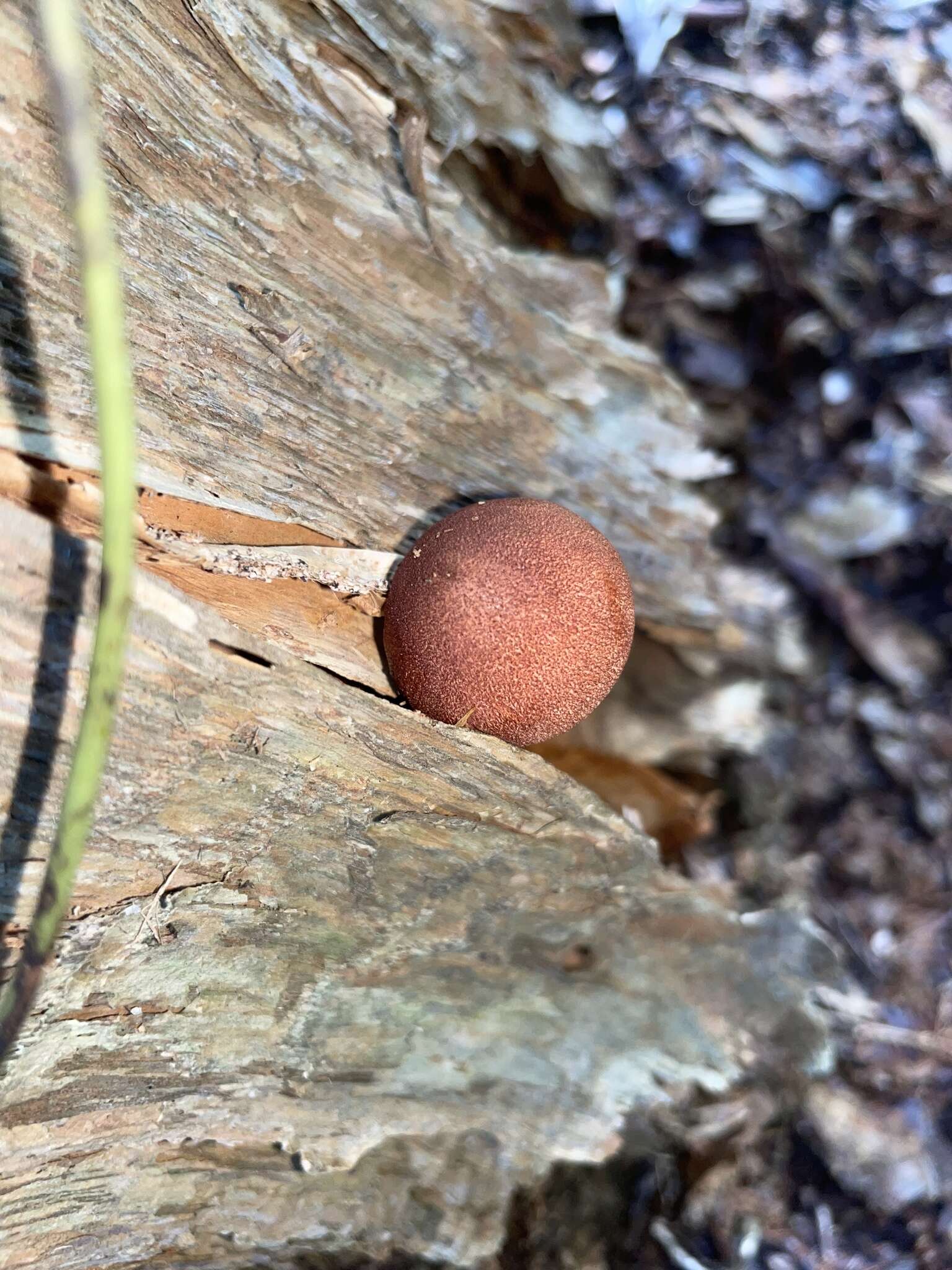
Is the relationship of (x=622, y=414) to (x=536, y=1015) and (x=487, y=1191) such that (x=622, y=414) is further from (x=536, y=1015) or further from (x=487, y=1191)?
(x=487, y=1191)

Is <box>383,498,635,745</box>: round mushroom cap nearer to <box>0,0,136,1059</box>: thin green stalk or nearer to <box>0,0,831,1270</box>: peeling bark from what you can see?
<box>0,0,831,1270</box>: peeling bark

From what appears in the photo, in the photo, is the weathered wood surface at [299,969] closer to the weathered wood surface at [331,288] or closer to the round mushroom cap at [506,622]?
the round mushroom cap at [506,622]

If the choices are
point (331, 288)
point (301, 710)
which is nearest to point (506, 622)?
point (301, 710)

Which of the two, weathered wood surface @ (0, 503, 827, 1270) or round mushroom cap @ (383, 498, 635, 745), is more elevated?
round mushroom cap @ (383, 498, 635, 745)

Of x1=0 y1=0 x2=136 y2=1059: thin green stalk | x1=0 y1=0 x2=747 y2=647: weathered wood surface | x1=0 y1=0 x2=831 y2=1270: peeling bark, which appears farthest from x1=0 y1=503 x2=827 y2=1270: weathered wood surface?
x1=0 y1=0 x2=747 y2=647: weathered wood surface

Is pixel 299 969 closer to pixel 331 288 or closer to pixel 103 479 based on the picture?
pixel 103 479

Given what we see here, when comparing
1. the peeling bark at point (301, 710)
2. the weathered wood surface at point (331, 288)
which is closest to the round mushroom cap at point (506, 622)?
the peeling bark at point (301, 710)

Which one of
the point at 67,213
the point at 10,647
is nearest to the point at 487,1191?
the point at 10,647
